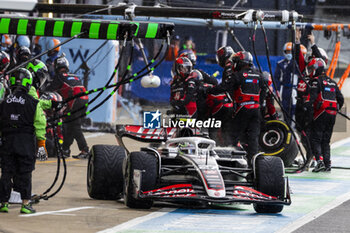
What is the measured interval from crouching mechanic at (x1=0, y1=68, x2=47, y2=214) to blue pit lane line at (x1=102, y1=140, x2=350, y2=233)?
155 centimetres

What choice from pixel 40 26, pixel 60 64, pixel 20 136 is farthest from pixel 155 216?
pixel 60 64

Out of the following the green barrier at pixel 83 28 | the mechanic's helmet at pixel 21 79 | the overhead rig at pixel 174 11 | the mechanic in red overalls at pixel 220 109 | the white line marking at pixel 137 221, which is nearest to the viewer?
the white line marking at pixel 137 221

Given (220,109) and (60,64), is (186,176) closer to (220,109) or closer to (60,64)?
(220,109)

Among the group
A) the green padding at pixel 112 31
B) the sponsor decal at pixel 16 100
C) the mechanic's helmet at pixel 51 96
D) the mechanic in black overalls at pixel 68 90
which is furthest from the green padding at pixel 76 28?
the mechanic in black overalls at pixel 68 90

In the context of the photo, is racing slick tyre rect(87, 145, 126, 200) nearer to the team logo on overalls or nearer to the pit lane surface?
the pit lane surface

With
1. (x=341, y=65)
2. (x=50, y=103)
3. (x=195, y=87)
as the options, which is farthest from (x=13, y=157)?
(x=341, y=65)

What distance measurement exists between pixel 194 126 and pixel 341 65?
81.5 feet

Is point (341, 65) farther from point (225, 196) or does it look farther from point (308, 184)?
point (225, 196)

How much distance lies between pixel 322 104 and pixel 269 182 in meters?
5.30

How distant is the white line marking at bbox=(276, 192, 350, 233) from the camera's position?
10641 millimetres

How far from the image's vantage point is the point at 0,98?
40.9 feet

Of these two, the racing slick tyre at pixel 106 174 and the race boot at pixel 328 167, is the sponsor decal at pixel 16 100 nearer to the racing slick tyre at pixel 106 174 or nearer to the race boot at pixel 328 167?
the racing slick tyre at pixel 106 174

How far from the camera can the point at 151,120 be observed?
13141 mm

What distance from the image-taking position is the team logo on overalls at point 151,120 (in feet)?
43.0
